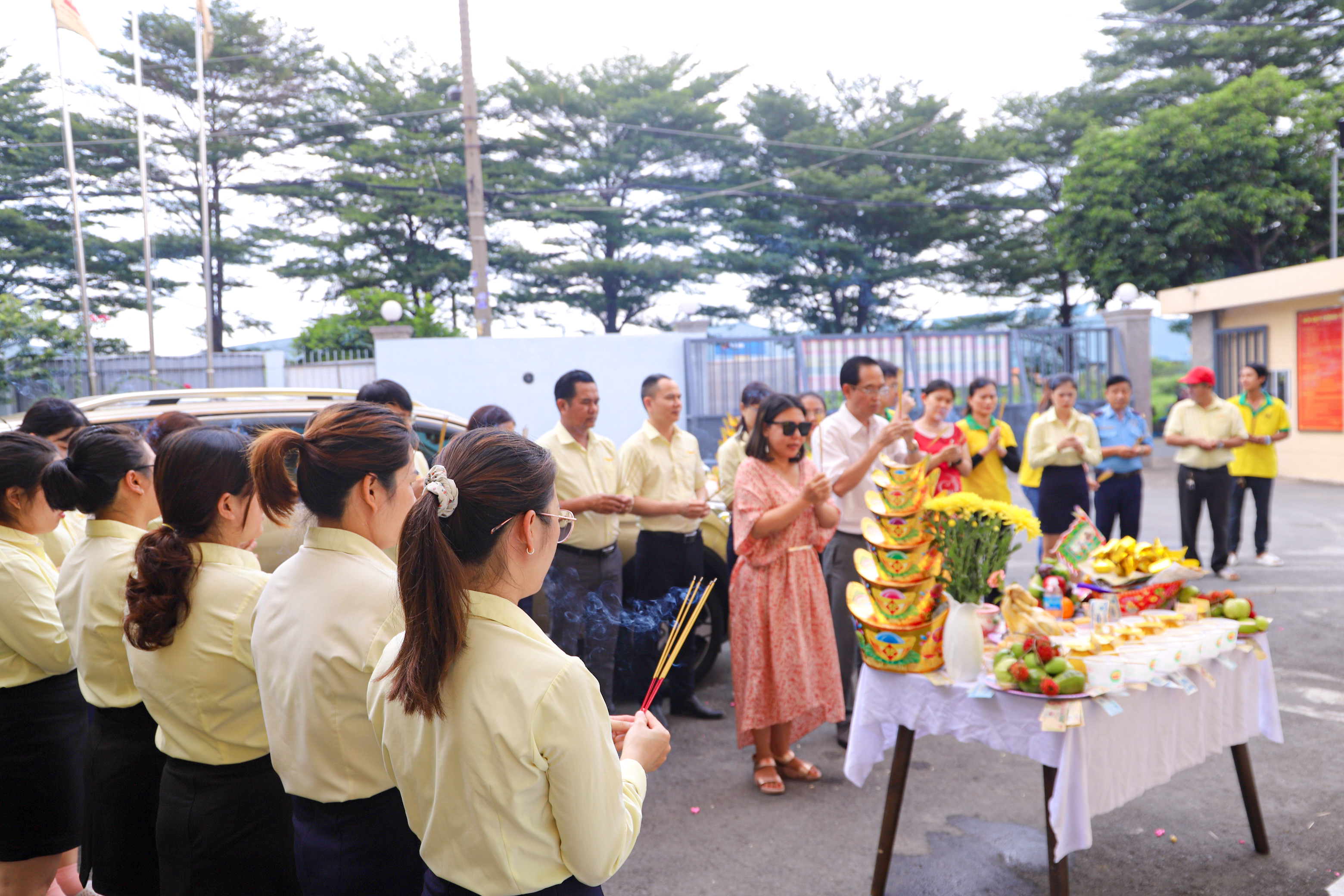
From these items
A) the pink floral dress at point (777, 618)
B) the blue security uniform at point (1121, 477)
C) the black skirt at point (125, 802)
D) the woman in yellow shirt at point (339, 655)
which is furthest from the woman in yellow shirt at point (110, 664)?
the blue security uniform at point (1121, 477)

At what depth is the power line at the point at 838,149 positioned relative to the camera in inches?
971

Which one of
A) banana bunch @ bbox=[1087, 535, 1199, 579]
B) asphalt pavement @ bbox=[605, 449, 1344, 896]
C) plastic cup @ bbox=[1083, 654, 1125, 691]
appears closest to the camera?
plastic cup @ bbox=[1083, 654, 1125, 691]

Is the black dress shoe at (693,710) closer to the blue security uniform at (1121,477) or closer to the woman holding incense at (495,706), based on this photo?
the woman holding incense at (495,706)

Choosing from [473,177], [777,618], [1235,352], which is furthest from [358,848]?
[1235,352]

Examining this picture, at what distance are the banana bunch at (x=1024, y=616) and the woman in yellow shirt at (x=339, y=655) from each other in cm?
210

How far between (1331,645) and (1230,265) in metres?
20.3

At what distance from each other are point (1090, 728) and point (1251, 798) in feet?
3.42

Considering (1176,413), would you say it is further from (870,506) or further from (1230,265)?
(1230,265)

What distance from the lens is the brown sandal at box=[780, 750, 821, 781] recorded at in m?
3.96

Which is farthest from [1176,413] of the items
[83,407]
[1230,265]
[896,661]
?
[1230,265]

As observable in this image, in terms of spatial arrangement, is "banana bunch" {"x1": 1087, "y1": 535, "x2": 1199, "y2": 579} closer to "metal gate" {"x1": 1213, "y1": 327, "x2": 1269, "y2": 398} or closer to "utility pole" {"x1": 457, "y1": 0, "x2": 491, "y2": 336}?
"utility pole" {"x1": 457, "y1": 0, "x2": 491, "y2": 336}

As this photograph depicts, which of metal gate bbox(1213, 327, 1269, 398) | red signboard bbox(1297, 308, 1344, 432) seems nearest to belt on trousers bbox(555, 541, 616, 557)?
red signboard bbox(1297, 308, 1344, 432)

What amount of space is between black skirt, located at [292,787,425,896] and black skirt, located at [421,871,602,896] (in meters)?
0.26

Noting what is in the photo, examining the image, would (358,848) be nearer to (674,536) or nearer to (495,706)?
(495,706)
